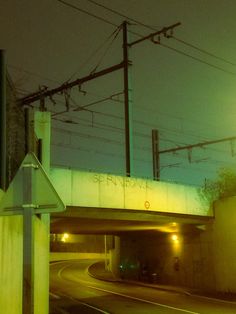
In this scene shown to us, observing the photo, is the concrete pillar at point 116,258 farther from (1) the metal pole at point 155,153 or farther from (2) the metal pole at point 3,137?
(2) the metal pole at point 3,137

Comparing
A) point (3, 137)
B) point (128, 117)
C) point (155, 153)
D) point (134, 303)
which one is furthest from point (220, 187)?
point (3, 137)

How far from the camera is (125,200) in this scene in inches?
856

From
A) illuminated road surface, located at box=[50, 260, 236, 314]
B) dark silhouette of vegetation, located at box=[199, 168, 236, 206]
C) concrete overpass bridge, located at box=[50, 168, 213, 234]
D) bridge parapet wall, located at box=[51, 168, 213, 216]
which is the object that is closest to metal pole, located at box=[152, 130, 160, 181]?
dark silhouette of vegetation, located at box=[199, 168, 236, 206]

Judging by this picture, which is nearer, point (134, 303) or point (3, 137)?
point (3, 137)

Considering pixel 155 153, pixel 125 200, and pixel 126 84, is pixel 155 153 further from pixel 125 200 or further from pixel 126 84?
pixel 125 200

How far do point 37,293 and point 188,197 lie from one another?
52.1ft

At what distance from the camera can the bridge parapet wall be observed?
1977 centimetres

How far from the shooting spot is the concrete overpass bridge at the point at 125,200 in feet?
65.4

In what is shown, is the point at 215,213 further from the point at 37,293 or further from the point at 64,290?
the point at 37,293

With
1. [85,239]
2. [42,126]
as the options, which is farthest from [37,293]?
[85,239]

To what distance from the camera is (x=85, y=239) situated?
84.0 m

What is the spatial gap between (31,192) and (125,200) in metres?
16.9

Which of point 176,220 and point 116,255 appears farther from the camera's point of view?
point 116,255

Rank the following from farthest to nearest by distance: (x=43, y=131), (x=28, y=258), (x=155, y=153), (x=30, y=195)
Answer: (x=155, y=153) → (x=43, y=131) → (x=30, y=195) → (x=28, y=258)
